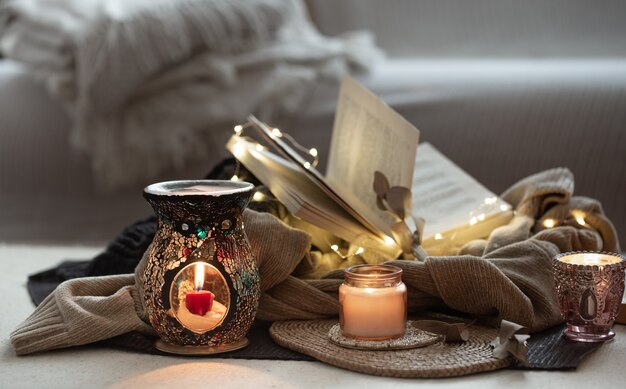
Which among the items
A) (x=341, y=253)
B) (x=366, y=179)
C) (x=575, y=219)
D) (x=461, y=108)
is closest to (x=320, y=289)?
(x=341, y=253)

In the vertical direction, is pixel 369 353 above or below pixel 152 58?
below

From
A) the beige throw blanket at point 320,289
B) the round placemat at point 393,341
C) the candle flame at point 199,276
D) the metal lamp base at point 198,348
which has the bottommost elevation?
the metal lamp base at point 198,348

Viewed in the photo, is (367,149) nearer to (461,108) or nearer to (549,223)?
(549,223)

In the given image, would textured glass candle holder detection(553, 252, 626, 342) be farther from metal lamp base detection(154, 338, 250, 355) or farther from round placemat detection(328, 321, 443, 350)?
metal lamp base detection(154, 338, 250, 355)

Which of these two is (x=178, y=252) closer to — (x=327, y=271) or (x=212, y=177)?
(x=327, y=271)

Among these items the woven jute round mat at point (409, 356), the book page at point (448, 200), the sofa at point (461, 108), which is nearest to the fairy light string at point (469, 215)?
the book page at point (448, 200)

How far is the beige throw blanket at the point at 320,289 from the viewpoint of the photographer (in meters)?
0.89

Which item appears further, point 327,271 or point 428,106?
point 428,106

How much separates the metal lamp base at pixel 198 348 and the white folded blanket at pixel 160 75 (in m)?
0.75

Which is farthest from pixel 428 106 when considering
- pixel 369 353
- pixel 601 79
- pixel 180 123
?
pixel 369 353

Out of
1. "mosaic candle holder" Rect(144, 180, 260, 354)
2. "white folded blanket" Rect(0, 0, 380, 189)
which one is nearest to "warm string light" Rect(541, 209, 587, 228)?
"mosaic candle holder" Rect(144, 180, 260, 354)

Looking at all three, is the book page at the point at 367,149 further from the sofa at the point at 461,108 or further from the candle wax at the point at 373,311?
the sofa at the point at 461,108

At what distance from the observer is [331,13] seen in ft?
6.68

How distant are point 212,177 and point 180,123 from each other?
1.38 feet
